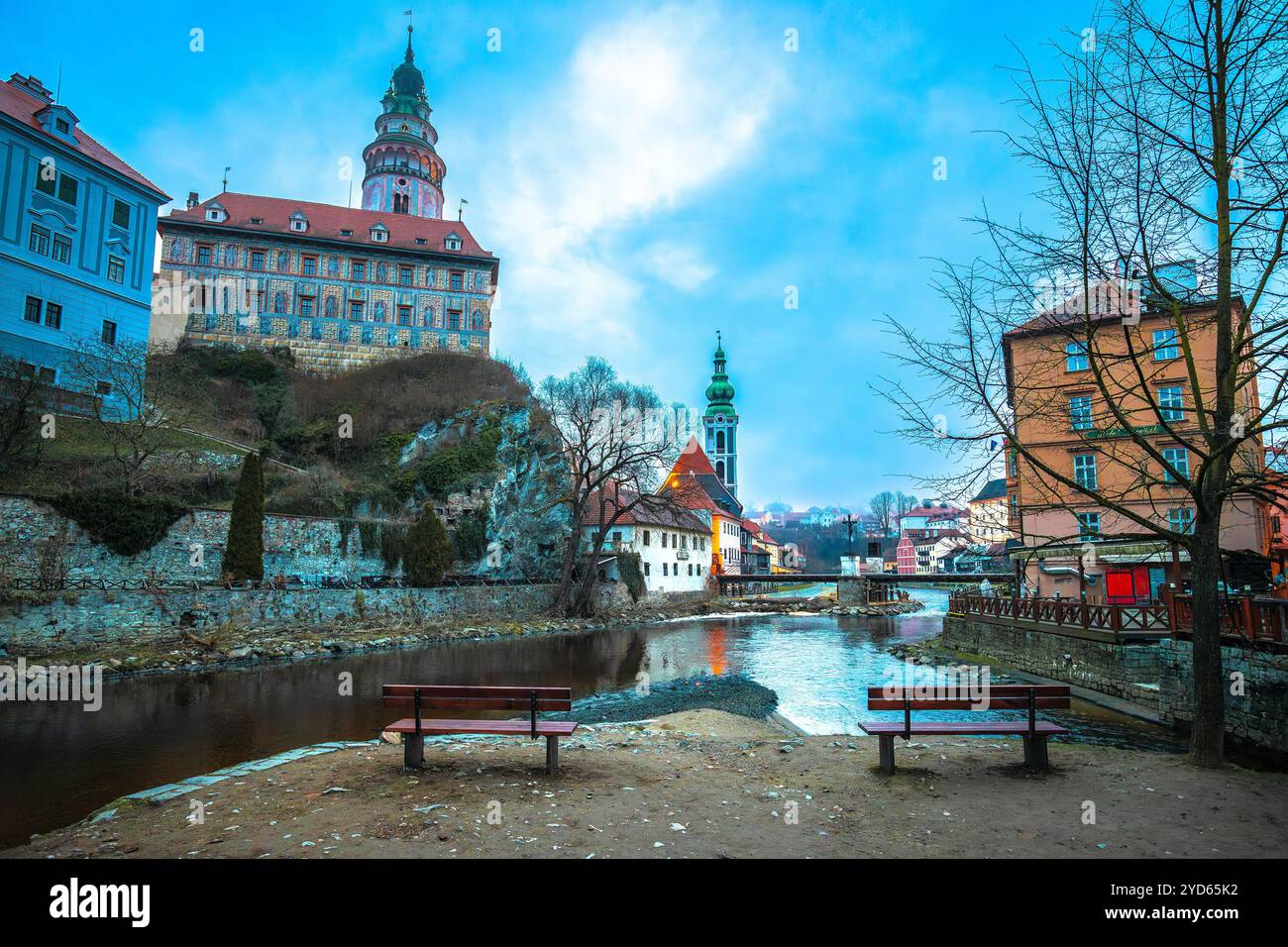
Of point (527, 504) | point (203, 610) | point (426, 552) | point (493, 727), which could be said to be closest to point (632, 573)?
point (527, 504)

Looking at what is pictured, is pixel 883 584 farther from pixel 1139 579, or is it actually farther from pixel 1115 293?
pixel 1115 293

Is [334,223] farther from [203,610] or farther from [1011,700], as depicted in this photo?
[1011,700]

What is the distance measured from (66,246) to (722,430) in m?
80.7

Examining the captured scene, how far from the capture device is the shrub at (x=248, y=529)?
26.2m

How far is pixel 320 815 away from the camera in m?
5.93

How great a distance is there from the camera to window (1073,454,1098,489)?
28656 mm

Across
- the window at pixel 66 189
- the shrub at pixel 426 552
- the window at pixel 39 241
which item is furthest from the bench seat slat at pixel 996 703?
the window at pixel 66 189

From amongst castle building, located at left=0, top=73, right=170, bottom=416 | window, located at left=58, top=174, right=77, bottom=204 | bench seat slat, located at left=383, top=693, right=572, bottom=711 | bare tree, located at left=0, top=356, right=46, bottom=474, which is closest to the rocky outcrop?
castle building, located at left=0, top=73, right=170, bottom=416

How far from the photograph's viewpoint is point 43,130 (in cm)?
3331

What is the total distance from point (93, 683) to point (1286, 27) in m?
23.9

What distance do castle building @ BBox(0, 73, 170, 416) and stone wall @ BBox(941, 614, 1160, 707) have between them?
122ft

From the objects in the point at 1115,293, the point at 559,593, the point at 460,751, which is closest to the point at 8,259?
the point at 559,593

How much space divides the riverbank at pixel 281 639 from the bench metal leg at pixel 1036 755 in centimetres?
2041

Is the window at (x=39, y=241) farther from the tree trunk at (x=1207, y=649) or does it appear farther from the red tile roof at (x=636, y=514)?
the tree trunk at (x=1207, y=649)
